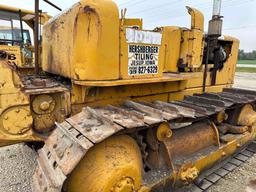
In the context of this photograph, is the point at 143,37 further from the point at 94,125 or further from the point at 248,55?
the point at 248,55

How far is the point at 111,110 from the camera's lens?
2229 millimetres

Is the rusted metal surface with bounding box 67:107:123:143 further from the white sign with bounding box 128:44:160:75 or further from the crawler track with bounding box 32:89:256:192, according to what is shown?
the white sign with bounding box 128:44:160:75

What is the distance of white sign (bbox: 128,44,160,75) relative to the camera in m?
2.38

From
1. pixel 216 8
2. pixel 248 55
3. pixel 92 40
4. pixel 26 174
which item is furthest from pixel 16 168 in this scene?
pixel 248 55

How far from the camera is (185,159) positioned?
8.95ft

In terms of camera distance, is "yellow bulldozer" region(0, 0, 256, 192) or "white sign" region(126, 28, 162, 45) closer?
"yellow bulldozer" region(0, 0, 256, 192)

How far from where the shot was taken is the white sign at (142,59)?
7.82 feet

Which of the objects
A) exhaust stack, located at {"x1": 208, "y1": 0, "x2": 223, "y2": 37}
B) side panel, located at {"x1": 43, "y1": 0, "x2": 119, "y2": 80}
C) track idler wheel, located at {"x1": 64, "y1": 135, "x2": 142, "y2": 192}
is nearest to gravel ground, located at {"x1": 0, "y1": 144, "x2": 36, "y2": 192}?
track idler wheel, located at {"x1": 64, "y1": 135, "x2": 142, "y2": 192}

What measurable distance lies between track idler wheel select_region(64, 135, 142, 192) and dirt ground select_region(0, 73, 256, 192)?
1.31 m

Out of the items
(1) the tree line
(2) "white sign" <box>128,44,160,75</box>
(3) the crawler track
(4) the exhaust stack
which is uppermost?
(1) the tree line

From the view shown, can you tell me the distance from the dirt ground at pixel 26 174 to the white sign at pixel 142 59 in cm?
175

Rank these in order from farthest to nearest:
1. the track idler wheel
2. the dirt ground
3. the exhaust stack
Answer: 1. the exhaust stack
2. the dirt ground
3. the track idler wheel

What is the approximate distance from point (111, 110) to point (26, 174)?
188 cm

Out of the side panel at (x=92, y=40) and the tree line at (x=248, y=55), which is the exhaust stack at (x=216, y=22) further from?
the tree line at (x=248, y=55)
